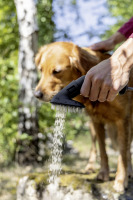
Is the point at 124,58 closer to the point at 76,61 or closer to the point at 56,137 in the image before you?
the point at 56,137

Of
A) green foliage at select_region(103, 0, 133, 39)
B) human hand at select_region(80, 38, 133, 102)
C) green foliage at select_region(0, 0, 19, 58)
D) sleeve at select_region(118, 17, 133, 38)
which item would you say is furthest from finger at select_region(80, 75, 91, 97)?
green foliage at select_region(103, 0, 133, 39)

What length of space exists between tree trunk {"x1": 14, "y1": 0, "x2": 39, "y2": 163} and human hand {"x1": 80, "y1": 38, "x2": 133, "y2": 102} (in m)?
3.32

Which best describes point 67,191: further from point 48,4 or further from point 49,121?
point 48,4

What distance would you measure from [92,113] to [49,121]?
2389 mm

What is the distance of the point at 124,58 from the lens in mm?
1364

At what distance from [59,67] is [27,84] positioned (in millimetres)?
1930

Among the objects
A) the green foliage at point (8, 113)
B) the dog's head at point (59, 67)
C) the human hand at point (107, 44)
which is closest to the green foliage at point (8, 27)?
the green foliage at point (8, 113)

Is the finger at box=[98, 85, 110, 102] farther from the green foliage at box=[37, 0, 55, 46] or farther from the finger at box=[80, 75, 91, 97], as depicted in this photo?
the green foliage at box=[37, 0, 55, 46]

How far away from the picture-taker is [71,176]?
9.61 feet

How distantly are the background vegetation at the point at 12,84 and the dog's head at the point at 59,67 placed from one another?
1655 mm

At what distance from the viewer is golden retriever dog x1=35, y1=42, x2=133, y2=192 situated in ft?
8.77

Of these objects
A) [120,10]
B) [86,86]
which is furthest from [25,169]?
[120,10]

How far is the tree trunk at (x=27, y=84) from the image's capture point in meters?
4.54

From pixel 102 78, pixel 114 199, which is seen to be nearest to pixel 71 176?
pixel 114 199
